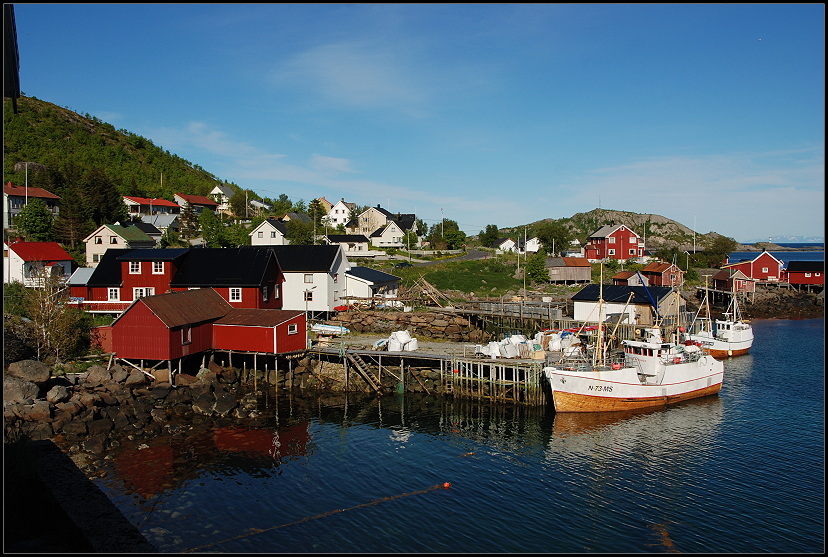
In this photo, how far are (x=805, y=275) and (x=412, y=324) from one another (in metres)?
68.2

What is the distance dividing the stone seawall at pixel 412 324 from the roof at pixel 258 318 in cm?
1015

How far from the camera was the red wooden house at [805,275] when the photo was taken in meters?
84.4

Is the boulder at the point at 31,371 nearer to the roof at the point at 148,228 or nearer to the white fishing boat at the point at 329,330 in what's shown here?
the white fishing boat at the point at 329,330

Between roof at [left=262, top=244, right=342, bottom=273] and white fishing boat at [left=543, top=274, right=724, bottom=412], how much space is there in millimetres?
24215

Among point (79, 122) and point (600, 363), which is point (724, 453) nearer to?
point (600, 363)

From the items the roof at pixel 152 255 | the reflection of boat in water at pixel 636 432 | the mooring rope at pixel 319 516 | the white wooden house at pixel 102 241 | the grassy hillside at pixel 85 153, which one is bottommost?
the mooring rope at pixel 319 516

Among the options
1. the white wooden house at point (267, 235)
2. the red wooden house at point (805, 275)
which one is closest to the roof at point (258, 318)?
the white wooden house at point (267, 235)

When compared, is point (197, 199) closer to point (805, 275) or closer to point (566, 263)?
point (566, 263)

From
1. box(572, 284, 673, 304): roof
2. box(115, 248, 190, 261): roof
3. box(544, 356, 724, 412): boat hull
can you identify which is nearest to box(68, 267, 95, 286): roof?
box(115, 248, 190, 261): roof

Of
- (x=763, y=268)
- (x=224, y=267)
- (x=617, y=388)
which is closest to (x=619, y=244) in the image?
(x=763, y=268)

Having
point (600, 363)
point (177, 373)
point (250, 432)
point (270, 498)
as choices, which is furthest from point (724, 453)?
point (177, 373)

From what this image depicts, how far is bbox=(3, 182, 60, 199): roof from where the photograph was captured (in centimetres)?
7256

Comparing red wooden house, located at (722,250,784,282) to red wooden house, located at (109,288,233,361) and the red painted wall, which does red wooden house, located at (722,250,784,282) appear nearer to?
red wooden house, located at (109,288,233,361)

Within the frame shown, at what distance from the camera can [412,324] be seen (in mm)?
49250
